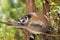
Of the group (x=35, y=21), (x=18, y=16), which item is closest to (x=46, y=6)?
(x=35, y=21)

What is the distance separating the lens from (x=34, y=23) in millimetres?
2385


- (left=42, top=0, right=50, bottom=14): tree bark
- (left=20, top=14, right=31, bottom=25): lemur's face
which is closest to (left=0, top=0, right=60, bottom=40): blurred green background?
(left=42, top=0, right=50, bottom=14): tree bark

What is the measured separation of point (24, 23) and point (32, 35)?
0.55 ft

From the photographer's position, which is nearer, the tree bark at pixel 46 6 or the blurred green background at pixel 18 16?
the blurred green background at pixel 18 16

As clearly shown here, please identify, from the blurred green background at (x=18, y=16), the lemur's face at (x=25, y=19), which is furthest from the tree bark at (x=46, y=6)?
the lemur's face at (x=25, y=19)

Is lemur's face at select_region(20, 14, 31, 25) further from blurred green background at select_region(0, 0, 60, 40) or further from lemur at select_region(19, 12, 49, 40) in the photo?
blurred green background at select_region(0, 0, 60, 40)

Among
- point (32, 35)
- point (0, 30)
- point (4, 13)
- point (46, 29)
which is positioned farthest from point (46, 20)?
point (4, 13)

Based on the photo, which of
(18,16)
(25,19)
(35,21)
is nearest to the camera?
(25,19)

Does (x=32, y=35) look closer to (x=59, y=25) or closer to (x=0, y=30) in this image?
(x=59, y=25)

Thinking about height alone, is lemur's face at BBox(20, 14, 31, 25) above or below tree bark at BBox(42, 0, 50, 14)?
below

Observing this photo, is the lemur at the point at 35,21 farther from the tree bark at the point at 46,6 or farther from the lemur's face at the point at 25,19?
the tree bark at the point at 46,6

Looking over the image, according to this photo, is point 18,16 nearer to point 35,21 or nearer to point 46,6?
point 35,21

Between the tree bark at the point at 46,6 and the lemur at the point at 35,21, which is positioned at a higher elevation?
the tree bark at the point at 46,6

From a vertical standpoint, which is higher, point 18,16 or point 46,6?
point 46,6
